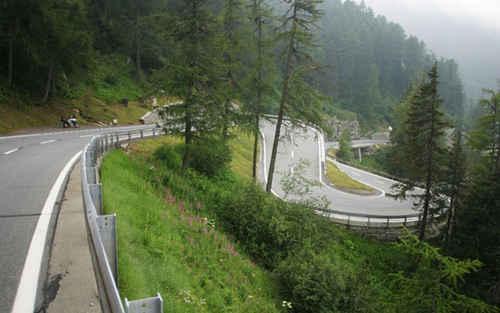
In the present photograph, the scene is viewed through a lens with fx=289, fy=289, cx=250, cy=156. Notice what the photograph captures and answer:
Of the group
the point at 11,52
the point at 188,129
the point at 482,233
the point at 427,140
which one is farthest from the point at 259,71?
the point at 11,52

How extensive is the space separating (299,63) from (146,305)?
53.8ft

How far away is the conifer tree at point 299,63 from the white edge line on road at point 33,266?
40.7ft

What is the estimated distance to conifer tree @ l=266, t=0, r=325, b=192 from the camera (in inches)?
602

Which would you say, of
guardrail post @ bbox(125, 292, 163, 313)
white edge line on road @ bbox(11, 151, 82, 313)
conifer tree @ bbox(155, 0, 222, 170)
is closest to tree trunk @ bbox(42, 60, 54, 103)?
conifer tree @ bbox(155, 0, 222, 170)

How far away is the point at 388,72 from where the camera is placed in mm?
122500

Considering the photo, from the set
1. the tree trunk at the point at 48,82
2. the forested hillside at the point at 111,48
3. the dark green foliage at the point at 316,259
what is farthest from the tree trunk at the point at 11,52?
the dark green foliage at the point at 316,259

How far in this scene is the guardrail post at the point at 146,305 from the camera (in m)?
2.27

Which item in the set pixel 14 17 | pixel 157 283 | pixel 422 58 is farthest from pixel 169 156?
pixel 422 58

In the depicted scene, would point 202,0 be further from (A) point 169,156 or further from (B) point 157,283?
(B) point 157,283

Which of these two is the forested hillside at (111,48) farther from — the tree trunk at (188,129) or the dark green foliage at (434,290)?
the dark green foliage at (434,290)

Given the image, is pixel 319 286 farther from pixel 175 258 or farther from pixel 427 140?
pixel 427 140

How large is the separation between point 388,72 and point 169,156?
128m

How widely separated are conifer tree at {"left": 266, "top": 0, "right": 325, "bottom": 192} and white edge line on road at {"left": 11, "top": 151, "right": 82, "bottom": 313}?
488 inches

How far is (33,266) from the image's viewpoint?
13.0 feet
